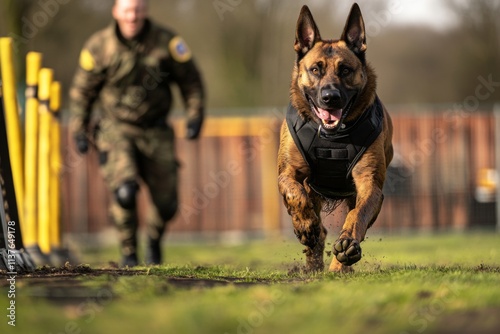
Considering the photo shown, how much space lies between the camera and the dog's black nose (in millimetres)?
5938

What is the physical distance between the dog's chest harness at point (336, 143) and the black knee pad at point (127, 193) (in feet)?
10.3

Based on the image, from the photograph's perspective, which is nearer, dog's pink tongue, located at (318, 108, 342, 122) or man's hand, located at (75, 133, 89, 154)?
dog's pink tongue, located at (318, 108, 342, 122)

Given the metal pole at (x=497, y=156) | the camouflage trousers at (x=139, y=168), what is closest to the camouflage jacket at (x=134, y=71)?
the camouflage trousers at (x=139, y=168)

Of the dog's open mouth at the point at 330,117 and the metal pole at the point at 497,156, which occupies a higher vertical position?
the dog's open mouth at the point at 330,117

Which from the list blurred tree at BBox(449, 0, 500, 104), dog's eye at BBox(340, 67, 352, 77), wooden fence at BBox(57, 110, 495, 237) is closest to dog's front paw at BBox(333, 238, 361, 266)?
dog's eye at BBox(340, 67, 352, 77)

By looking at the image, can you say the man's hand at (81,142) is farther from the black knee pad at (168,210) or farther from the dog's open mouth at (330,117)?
the dog's open mouth at (330,117)

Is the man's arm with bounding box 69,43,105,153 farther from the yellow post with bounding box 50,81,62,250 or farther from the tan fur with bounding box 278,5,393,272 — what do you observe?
the tan fur with bounding box 278,5,393,272

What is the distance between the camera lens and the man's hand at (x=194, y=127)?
9462 mm

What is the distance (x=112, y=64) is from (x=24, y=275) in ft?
12.1

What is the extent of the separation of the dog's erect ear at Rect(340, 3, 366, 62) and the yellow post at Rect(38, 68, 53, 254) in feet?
14.1

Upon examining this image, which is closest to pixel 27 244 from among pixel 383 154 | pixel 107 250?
pixel 383 154

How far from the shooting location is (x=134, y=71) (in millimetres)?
8961

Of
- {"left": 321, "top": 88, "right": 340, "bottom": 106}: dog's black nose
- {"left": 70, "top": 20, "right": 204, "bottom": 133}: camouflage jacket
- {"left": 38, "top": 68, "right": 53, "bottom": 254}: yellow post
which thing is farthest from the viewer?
{"left": 38, "top": 68, "right": 53, "bottom": 254}: yellow post

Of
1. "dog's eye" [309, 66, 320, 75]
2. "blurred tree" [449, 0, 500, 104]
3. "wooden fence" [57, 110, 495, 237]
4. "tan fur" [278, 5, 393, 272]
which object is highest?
"blurred tree" [449, 0, 500, 104]
